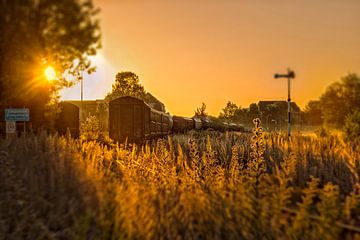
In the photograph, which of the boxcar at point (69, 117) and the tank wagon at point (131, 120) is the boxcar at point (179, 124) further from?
the boxcar at point (69, 117)

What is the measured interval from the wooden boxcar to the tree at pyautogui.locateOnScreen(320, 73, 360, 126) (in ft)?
33.8

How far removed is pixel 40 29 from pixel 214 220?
17.5 ft

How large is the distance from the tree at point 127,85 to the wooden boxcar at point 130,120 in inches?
1765

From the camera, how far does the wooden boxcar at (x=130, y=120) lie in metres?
23.9

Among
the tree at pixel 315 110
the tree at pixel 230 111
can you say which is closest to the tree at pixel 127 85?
the tree at pixel 230 111

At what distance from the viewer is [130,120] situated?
2453cm

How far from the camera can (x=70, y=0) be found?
888cm

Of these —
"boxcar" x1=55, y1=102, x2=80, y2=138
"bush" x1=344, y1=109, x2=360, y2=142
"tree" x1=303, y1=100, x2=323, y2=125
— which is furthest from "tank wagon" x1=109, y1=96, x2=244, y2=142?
Result: "bush" x1=344, y1=109, x2=360, y2=142

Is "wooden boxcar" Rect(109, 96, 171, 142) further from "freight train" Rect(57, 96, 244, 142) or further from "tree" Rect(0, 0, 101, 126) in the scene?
"tree" Rect(0, 0, 101, 126)

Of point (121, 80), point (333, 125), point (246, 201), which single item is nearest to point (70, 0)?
point (246, 201)

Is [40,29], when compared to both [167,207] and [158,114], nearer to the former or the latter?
[167,207]

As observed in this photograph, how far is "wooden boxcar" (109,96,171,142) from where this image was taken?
23.9 m

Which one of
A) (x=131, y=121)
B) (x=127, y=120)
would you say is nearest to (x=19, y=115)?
(x=131, y=121)

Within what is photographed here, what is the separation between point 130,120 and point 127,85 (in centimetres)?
4685
